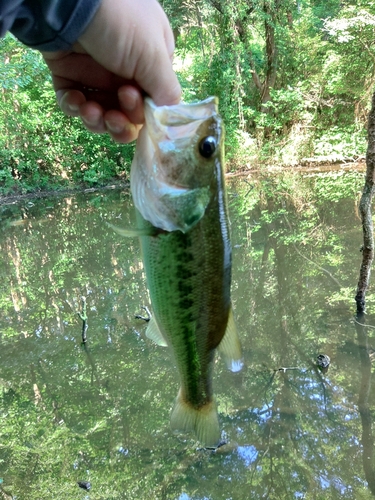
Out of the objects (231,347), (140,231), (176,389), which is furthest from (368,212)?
(140,231)

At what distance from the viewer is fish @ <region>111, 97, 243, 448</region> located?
1191mm

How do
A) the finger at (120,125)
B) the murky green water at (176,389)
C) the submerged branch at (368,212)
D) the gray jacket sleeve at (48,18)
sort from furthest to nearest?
1. the submerged branch at (368,212)
2. the murky green water at (176,389)
3. the finger at (120,125)
4. the gray jacket sleeve at (48,18)

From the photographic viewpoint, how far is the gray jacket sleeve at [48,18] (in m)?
1.05

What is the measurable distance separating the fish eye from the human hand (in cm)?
21

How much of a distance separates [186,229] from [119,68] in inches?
20.8

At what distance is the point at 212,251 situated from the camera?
50.5 inches

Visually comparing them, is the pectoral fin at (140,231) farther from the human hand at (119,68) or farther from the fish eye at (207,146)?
the human hand at (119,68)

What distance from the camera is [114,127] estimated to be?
4.65 feet

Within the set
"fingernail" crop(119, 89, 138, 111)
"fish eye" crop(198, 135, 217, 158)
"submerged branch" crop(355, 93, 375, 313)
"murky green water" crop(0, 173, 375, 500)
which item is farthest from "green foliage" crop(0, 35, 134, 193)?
"fish eye" crop(198, 135, 217, 158)

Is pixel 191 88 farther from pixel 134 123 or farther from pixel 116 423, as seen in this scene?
pixel 134 123

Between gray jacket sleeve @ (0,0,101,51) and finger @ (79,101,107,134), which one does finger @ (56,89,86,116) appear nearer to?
finger @ (79,101,107,134)

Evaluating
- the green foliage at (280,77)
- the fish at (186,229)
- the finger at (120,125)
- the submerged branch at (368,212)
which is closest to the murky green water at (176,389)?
the submerged branch at (368,212)

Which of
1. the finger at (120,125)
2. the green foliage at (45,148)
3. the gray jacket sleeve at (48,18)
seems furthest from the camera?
the green foliage at (45,148)

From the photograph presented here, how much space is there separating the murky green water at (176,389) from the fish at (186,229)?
218cm
